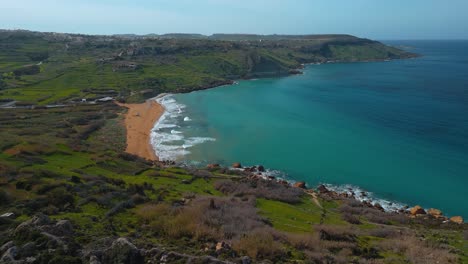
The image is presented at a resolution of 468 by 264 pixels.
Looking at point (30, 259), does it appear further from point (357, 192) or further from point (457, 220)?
point (357, 192)

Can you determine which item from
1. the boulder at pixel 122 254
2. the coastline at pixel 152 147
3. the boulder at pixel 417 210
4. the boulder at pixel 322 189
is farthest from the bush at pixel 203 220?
the boulder at pixel 417 210

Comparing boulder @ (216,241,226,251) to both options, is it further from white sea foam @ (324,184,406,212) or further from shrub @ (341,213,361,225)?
white sea foam @ (324,184,406,212)

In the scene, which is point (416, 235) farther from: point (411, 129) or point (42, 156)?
point (411, 129)

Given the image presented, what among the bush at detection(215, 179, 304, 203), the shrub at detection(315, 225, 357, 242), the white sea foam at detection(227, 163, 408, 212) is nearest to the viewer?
the shrub at detection(315, 225, 357, 242)

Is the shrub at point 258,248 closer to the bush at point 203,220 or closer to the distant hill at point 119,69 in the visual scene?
the bush at point 203,220

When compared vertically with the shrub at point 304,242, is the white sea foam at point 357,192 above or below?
below

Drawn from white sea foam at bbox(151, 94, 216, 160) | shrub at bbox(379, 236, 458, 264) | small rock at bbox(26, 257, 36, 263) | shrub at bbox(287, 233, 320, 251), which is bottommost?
white sea foam at bbox(151, 94, 216, 160)

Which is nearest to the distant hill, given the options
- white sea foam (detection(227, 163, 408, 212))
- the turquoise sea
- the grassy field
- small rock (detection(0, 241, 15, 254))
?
the turquoise sea

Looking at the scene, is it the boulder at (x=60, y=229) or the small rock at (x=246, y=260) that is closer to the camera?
the small rock at (x=246, y=260)
